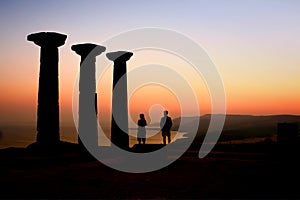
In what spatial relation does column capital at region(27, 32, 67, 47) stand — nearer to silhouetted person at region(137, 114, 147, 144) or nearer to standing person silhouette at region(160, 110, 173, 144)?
silhouetted person at region(137, 114, 147, 144)

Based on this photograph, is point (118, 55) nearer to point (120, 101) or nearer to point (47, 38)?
point (120, 101)

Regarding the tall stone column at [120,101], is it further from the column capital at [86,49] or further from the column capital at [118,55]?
the column capital at [86,49]

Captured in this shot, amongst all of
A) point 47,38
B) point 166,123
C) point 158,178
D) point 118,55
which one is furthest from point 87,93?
point 158,178

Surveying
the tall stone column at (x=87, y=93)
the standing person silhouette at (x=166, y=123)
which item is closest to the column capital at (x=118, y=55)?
the tall stone column at (x=87, y=93)

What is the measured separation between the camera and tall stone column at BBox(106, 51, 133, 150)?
25.2 metres

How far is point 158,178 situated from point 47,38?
9875 mm

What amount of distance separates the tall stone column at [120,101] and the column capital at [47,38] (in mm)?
5511

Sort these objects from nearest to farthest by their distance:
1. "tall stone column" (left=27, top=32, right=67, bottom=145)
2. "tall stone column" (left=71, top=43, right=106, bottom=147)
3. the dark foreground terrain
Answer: the dark foreground terrain, "tall stone column" (left=27, top=32, right=67, bottom=145), "tall stone column" (left=71, top=43, right=106, bottom=147)

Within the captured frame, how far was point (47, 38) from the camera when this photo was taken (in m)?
19.7

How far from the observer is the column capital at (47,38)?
64.4ft

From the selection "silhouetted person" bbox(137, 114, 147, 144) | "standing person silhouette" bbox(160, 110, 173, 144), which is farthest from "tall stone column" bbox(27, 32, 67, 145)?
"standing person silhouette" bbox(160, 110, 173, 144)

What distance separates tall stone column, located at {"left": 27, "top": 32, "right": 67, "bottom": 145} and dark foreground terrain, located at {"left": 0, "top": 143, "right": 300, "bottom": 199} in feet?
3.81

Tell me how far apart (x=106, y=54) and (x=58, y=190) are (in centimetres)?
1507

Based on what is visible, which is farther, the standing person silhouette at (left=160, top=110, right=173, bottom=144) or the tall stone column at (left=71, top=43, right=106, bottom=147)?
the tall stone column at (left=71, top=43, right=106, bottom=147)
